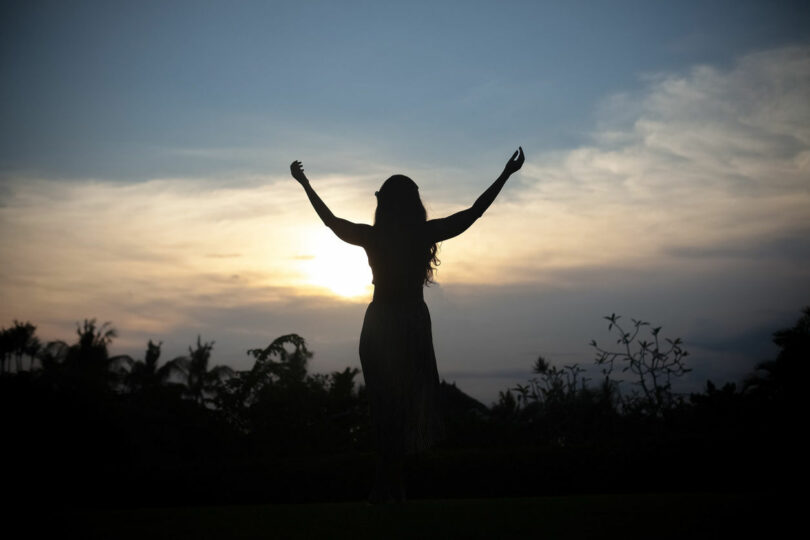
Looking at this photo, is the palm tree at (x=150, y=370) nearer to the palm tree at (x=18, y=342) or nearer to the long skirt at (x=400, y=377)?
the palm tree at (x=18, y=342)

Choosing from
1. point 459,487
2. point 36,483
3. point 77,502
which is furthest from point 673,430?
point 36,483

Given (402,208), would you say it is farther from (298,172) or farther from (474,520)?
(474,520)

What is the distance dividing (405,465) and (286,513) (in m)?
3.28

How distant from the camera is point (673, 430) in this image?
10.1m

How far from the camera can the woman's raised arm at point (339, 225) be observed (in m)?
5.96

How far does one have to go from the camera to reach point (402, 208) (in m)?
5.90

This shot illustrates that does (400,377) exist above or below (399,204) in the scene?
below

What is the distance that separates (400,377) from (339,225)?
1.42 metres

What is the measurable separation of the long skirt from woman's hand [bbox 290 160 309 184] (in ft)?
4.48

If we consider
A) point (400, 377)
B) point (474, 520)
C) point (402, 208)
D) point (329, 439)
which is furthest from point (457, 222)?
point (329, 439)

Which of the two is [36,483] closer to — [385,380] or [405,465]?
[405,465]

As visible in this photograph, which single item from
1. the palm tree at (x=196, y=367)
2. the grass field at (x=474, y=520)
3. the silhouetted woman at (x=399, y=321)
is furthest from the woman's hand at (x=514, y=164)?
the palm tree at (x=196, y=367)

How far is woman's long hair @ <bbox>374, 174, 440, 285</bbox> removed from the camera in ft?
19.3

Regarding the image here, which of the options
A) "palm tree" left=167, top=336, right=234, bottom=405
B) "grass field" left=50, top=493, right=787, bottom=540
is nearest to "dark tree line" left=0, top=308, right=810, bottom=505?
"grass field" left=50, top=493, right=787, bottom=540
